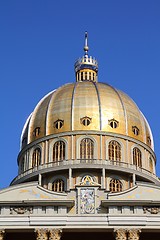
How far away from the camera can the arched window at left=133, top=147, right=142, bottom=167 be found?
64.6 m

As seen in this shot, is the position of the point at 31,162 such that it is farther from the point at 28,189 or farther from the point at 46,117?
the point at 28,189

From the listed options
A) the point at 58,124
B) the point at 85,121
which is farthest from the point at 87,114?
the point at 58,124

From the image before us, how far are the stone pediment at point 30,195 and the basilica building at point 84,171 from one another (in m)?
0.07

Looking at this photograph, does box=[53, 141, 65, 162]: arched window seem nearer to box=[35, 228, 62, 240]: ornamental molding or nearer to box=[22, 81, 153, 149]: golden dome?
box=[22, 81, 153, 149]: golden dome

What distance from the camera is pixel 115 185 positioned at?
6181 cm

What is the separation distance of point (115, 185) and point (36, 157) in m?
8.80

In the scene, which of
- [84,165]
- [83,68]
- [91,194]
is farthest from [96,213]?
[83,68]

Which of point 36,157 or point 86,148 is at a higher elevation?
point 86,148

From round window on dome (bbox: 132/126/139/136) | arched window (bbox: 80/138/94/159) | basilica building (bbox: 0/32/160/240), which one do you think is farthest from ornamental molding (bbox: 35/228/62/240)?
round window on dome (bbox: 132/126/139/136)

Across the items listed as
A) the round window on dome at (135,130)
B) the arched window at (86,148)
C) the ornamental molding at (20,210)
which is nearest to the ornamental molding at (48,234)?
the ornamental molding at (20,210)

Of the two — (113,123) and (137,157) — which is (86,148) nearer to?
(113,123)

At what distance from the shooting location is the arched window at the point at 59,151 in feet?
208

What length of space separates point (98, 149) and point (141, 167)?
Answer: 15.7ft

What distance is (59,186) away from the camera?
61531 mm
